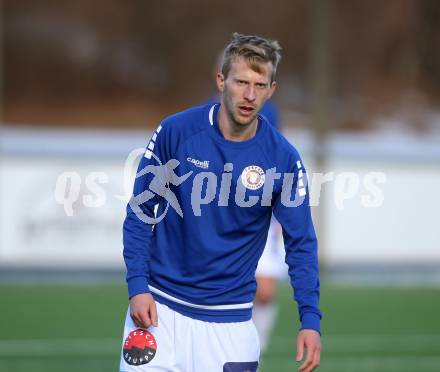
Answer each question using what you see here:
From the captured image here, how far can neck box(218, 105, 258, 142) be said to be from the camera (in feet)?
15.2

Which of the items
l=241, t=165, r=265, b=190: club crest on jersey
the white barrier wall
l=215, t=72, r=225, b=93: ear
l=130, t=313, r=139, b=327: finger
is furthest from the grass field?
l=215, t=72, r=225, b=93: ear

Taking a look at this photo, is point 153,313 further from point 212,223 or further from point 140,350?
point 212,223

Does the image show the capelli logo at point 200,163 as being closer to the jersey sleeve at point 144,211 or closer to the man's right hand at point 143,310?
the jersey sleeve at point 144,211

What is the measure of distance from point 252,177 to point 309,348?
0.72m

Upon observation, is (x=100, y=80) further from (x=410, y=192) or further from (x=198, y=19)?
(x=410, y=192)

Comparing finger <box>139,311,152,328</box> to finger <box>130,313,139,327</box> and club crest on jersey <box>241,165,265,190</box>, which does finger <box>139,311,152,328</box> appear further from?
club crest on jersey <box>241,165,265,190</box>

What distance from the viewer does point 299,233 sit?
4.65m

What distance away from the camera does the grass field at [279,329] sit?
830cm

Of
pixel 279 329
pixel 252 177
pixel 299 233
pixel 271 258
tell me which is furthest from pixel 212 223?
pixel 279 329

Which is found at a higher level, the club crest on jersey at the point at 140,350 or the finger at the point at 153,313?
the finger at the point at 153,313

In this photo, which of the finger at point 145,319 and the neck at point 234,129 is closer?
the finger at point 145,319

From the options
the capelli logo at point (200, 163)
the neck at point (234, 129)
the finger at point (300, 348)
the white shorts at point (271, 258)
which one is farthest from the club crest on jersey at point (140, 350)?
the white shorts at point (271, 258)

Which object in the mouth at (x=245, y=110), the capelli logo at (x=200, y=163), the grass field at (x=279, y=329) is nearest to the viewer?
the mouth at (x=245, y=110)

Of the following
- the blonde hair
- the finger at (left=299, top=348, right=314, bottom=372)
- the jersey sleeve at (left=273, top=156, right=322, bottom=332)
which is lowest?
the finger at (left=299, top=348, right=314, bottom=372)
